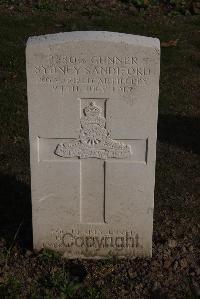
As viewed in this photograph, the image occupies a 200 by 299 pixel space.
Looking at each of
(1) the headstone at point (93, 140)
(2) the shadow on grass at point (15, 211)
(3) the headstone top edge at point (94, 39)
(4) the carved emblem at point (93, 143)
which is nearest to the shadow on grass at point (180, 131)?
(2) the shadow on grass at point (15, 211)

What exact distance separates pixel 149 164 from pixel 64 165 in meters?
0.65

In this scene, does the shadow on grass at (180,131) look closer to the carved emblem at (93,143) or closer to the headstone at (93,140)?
the headstone at (93,140)

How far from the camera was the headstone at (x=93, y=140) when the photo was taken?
4266mm

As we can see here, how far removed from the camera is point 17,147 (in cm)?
711

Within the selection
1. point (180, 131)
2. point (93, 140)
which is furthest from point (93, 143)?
point (180, 131)

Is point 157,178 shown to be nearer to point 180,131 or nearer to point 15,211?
point 180,131

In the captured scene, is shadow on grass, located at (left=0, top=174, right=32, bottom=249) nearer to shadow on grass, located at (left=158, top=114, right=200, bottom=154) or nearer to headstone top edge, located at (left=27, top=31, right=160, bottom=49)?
headstone top edge, located at (left=27, top=31, right=160, bottom=49)

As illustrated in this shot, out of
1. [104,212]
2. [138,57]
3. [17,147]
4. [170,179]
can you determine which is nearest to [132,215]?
[104,212]

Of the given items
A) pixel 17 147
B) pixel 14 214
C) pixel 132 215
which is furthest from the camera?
pixel 17 147

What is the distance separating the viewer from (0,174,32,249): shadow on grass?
5254 mm

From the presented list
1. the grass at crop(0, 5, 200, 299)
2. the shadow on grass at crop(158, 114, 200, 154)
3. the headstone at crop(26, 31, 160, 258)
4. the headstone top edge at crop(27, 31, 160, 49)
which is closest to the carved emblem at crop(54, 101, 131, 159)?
the headstone at crop(26, 31, 160, 258)

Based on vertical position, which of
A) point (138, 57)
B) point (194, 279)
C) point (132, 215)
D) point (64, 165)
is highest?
point (138, 57)

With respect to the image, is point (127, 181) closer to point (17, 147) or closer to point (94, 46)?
point (94, 46)

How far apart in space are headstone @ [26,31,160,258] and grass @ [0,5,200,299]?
0.22 meters
